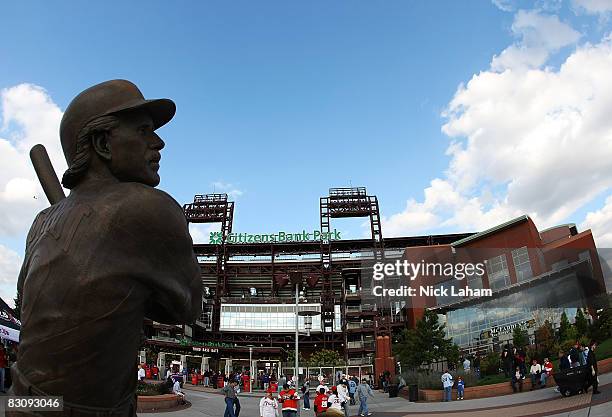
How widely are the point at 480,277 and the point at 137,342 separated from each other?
162ft

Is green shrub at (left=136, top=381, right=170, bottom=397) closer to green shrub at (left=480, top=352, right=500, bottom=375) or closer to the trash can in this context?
the trash can

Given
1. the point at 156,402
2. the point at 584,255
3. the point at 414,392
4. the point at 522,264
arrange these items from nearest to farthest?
the point at 156,402
the point at 414,392
the point at 584,255
the point at 522,264

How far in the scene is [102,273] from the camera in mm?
1864

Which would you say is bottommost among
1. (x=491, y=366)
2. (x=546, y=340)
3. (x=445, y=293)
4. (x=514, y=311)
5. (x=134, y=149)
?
(x=491, y=366)

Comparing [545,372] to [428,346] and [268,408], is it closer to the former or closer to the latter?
[268,408]

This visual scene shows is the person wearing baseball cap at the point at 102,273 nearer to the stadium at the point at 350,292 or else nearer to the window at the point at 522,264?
the stadium at the point at 350,292

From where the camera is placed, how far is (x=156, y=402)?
53.6ft

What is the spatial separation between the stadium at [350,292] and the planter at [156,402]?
2092cm

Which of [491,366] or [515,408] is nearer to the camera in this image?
[515,408]

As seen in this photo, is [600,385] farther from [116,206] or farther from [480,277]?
[480,277]

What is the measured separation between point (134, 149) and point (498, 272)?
157 feet

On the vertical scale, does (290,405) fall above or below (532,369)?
below

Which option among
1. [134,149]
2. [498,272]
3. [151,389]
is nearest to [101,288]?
[134,149]

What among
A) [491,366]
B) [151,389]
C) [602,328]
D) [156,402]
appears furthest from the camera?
[491,366]
